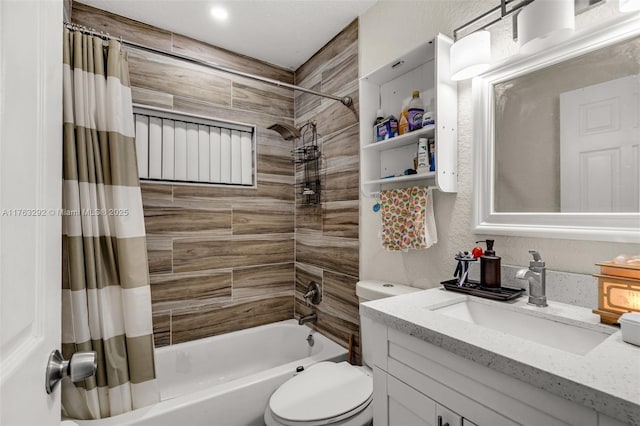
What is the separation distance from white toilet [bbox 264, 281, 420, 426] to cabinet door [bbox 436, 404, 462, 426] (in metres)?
0.61

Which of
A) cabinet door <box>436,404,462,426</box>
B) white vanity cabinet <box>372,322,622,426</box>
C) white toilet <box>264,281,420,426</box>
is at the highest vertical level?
white vanity cabinet <box>372,322,622,426</box>

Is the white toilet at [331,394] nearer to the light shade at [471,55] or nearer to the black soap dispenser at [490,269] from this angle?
the black soap dispenser at [490,269]

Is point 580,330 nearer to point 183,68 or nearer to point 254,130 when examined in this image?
point 254,130

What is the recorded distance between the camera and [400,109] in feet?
5.49

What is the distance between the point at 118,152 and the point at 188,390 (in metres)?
1.54

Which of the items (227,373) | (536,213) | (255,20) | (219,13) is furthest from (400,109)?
(227,373)

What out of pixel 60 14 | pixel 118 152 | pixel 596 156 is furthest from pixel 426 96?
pixel 118 152

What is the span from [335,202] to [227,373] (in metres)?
1.42

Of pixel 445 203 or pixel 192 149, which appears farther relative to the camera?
pixel 192 149

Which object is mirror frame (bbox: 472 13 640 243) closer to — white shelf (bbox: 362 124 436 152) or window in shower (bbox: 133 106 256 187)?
white shelf (bbox: 362 124 436 152)

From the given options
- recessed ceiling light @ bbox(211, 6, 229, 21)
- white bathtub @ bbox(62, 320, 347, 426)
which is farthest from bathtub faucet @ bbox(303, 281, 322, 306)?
recessed ceiling light @ bbox(211, 6, 229, 21)

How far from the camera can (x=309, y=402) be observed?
1373mm

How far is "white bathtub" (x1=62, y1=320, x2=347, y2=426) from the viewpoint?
56.1 inches

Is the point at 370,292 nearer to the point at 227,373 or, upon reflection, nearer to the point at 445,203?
the point at 445,203
